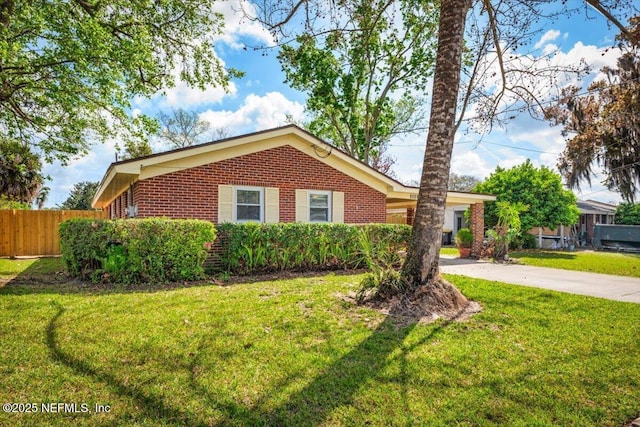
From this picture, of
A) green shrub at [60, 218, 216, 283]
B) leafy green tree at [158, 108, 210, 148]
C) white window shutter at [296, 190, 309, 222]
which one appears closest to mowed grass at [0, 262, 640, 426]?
green shrub at [60, 218, 216, 283]

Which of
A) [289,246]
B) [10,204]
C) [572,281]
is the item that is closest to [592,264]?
[572,281]

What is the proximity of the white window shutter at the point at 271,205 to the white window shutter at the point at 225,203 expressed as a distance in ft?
3.42

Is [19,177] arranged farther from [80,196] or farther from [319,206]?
[80,196]

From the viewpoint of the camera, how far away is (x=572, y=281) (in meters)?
8.74

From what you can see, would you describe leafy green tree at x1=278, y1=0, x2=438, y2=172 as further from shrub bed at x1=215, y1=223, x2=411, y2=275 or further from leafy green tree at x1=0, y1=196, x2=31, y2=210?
leafy green tree at x1=0, y1=196, x2=31, y2=210

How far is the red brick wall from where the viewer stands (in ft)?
30.7

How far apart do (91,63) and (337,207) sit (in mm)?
8751

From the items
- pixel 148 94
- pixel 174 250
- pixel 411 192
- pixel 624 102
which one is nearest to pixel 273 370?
pixel 174 250

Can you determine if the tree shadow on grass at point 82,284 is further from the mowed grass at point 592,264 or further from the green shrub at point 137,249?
the mowed grass at point 592,264

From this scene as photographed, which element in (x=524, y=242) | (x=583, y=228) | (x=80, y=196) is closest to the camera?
(x=524, y=242)

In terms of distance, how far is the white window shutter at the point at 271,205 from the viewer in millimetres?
10727

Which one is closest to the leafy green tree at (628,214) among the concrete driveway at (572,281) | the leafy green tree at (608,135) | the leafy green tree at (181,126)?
the leafy green tree at (608,135)

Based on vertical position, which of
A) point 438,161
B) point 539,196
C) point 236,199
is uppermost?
point 539,196

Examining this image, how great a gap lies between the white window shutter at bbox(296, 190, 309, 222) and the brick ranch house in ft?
0.11
